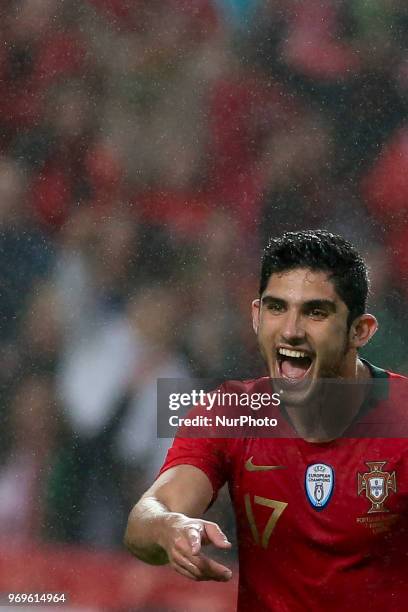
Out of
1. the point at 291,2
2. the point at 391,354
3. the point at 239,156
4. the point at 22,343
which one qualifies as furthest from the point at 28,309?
the point at 291,2

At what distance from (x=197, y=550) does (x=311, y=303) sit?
56 cm

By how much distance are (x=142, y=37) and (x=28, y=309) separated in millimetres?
753

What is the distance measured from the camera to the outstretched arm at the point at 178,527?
915 mm

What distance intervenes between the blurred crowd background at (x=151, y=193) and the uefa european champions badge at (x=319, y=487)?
680 millimetres

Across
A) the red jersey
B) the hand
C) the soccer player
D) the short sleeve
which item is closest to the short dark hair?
the soccer player

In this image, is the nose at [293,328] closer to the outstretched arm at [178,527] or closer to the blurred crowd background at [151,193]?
the outstretched arm at [178,527]

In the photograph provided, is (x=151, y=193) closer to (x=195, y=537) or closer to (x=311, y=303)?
(x=311, y=303)

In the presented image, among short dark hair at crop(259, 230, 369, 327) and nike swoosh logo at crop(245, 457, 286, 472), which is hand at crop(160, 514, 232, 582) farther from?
short dark hair at crop(259, 230, 369, 327)

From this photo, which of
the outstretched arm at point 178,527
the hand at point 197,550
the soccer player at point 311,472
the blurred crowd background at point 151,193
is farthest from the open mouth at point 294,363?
the blurred crowd background at point 151,193

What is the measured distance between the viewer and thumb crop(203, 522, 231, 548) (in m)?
0.89

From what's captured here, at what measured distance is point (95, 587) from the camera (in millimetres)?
1877

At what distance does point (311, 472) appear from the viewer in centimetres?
136

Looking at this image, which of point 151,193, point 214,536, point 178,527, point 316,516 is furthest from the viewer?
point 151,193

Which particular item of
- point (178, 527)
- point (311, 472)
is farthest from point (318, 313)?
point (178, 527)
